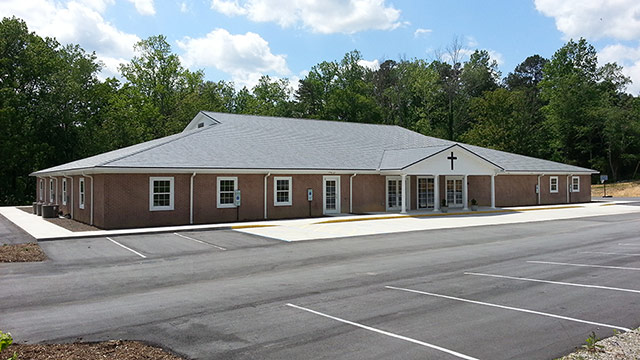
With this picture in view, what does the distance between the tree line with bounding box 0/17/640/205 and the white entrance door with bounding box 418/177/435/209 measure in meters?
27.5

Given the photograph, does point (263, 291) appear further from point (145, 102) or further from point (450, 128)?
point (450, 128)

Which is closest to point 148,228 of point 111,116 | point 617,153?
point 111,116

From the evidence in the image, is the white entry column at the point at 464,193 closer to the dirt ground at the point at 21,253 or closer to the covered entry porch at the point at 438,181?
the covered entry porch at the point at 438,181

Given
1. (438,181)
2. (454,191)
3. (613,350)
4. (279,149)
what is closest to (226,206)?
(279,149)

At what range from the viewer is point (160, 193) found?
21062 mm

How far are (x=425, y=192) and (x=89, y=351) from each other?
2682 cm

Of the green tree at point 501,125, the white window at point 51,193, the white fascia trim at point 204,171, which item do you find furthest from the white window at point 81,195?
the green tree at point 501,125

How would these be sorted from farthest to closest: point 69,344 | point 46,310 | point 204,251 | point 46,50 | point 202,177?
1. point 46,50
2. point 202,177
3. point 204,251
4. point 46,310
5. point 69,344

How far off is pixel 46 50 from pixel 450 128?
47.8 meters

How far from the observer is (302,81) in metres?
70.6

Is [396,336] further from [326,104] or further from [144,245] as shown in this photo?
[326,104]

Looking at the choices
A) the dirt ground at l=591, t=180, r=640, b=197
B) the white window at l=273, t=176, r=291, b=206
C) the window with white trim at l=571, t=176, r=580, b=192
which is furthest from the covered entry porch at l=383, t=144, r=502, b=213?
the dirt ground at l=591, t=180, r=640, b=197

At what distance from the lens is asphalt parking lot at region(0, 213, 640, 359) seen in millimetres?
6031

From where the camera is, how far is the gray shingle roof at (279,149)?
72.9ft
